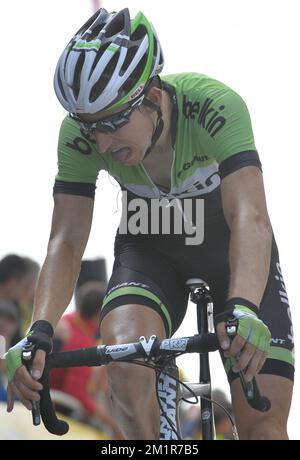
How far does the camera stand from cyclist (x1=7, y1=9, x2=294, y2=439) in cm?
570

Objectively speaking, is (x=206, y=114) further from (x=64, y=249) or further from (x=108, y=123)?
(x=64, y=249)

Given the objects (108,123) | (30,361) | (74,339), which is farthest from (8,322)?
(30,361)

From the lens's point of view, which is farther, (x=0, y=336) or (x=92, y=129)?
(x=0, y=336)

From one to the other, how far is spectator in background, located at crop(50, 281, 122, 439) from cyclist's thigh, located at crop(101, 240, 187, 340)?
2.33 metres

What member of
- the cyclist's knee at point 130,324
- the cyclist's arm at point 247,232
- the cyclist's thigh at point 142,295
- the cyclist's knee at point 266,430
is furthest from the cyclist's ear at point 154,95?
the cyclist's knee at point 266,430

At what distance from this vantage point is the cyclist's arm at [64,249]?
19.7 feet

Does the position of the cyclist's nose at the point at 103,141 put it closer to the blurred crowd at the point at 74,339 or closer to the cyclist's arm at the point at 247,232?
the cyclist's arm at the point at 247,232

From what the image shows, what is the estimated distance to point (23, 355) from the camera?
Result: 5371 millimetres

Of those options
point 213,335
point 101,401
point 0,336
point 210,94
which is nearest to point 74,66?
point 210,94

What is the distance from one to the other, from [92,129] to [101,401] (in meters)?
3.77

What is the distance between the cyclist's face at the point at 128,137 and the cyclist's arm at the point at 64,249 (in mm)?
450
